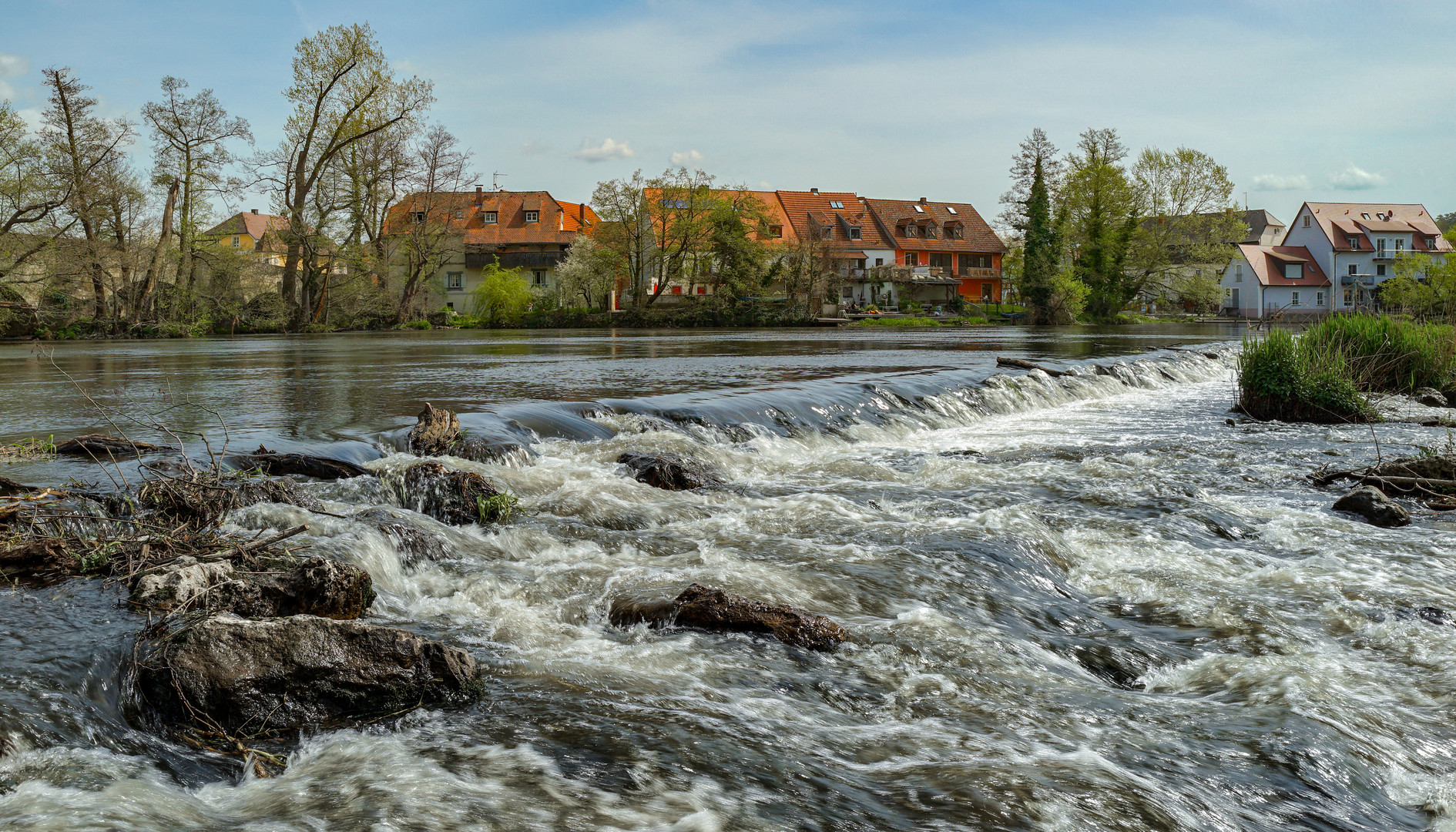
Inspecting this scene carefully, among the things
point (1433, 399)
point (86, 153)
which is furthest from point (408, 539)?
point (86, 153)

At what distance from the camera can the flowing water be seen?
12.2 ft

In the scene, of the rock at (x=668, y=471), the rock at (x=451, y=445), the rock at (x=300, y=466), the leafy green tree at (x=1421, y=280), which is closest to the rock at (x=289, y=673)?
the rock at (x=300, y=466)

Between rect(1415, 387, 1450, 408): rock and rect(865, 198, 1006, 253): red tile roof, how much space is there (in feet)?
218

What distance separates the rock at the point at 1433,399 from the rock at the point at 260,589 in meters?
18.8

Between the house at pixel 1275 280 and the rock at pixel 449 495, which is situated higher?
the house at pixel 1275 280

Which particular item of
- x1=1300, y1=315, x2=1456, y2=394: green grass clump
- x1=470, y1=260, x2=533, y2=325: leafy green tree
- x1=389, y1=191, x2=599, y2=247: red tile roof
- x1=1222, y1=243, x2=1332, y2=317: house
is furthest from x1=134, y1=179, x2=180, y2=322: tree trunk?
x1=1222, y1=243, x2=1332, y2=317: house

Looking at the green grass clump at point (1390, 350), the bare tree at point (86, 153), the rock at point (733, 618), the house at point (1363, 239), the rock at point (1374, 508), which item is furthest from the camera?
the house at point (1363, 239)

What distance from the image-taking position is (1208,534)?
8.34 m

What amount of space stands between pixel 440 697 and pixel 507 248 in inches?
3104

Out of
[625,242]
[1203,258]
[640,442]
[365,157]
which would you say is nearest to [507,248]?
[625,242]

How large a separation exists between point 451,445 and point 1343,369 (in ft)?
47.0

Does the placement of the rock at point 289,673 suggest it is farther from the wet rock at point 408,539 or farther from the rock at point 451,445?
the rock at point 451,445

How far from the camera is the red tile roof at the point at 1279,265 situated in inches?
3329

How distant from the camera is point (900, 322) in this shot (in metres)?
62.4
